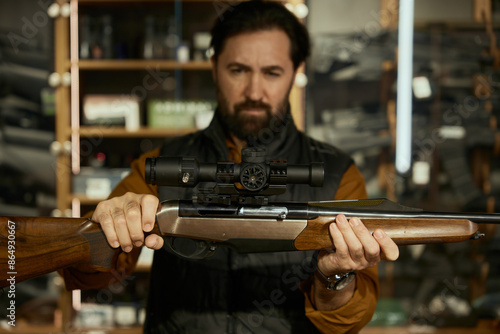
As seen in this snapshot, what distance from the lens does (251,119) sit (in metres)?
1.56

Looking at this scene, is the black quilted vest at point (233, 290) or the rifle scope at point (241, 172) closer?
the rifle scope at point (241, 172)

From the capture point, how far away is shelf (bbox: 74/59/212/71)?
10.2 feet

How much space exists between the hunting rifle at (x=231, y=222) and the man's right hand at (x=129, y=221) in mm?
25

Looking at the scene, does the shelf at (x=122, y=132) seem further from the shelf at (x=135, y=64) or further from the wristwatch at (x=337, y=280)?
the wristwatch at (x=337, y=280)

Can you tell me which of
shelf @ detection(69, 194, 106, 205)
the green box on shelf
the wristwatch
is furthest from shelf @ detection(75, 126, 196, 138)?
the wristwatch

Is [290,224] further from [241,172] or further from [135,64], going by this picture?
[135,64]

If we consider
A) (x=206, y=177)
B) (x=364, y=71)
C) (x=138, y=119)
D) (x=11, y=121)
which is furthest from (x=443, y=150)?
(x=11, y=121)

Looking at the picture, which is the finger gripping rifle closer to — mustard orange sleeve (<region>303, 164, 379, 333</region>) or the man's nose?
mustard orange sleeve (<region>303, 164, 379, 333</region>)

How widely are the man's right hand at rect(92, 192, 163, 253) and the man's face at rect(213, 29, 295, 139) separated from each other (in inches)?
20.2

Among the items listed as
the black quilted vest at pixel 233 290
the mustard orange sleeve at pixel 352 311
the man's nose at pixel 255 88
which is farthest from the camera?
the man's nose at pixel 255 88

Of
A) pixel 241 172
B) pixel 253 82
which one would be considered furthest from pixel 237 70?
pixel 241 172

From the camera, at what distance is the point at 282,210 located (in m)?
1.20

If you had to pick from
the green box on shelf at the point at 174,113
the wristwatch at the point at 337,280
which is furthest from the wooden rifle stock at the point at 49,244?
the green box on shelf at the point at 174,113

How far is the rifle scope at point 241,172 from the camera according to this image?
117 cm
